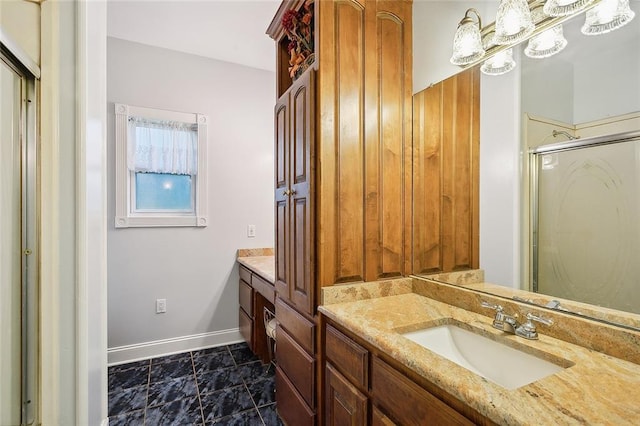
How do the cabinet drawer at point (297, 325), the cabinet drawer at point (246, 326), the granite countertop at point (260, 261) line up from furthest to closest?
1. the cabinet drawer at point (246, 326)
2. the granite countertop at point (260, 261)
3. the cabinet drawer at point (297, 325)

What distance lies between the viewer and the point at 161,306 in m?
2.63

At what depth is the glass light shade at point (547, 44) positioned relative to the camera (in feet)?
3.35

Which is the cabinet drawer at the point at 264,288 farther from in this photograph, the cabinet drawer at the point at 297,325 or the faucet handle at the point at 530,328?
the faucet handle at the point at 530,328

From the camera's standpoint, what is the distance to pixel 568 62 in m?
1.02

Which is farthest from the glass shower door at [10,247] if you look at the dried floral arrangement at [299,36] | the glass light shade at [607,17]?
the glass light shade at [607,17]

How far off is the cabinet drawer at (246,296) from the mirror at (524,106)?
6.20ft

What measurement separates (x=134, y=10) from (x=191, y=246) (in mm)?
1912

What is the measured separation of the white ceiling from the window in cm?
60

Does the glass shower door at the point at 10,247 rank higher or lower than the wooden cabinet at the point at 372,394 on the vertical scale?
higher

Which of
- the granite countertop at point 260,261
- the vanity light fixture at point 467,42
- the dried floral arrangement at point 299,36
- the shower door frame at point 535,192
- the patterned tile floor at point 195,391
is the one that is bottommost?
the patterned tile floor at point 195,391

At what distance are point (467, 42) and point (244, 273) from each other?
7.82 feet

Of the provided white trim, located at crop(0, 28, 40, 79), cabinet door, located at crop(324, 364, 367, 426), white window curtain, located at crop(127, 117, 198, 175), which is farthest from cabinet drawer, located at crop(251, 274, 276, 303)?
white trim, located at crop(0, 28, 40, 79)

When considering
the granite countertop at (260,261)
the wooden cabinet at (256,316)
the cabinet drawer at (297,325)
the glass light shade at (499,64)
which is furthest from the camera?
the wooden cabinet at (256,316)

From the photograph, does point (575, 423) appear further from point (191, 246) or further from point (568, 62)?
point (191, 246)
